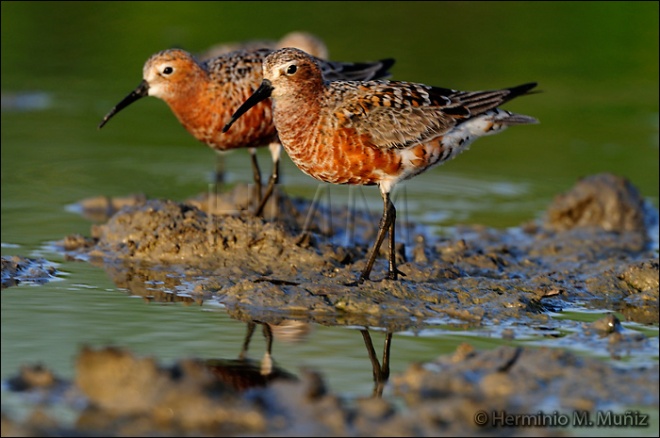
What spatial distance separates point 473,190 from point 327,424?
279 inches

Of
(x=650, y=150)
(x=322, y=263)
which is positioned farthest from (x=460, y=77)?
(x=322, y=263)

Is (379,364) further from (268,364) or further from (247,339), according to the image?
(247,339)

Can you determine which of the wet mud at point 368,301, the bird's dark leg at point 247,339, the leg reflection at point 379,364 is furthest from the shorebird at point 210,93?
the leg reflection at point 379,364

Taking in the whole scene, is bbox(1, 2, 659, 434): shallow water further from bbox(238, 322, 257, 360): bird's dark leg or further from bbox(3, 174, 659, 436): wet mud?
bbox(3, 174, 659, 436): wet mud

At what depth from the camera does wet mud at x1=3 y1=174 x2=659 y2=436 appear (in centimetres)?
563

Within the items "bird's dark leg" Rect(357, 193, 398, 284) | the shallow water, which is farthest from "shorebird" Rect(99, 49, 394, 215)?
"bird's dark leg" Rect(357, 193, 398, 284)

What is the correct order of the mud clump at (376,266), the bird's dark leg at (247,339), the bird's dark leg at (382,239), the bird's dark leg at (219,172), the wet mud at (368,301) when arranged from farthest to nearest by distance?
the bird's dark leg at (219,172) → the bird's dark leg at (382,239) → the mud clump at (376,266) → the bird's dark leg at (247,339) → the wet mud at (368,301)

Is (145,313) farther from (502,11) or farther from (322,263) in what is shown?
(502,11)

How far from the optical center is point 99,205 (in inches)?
441
